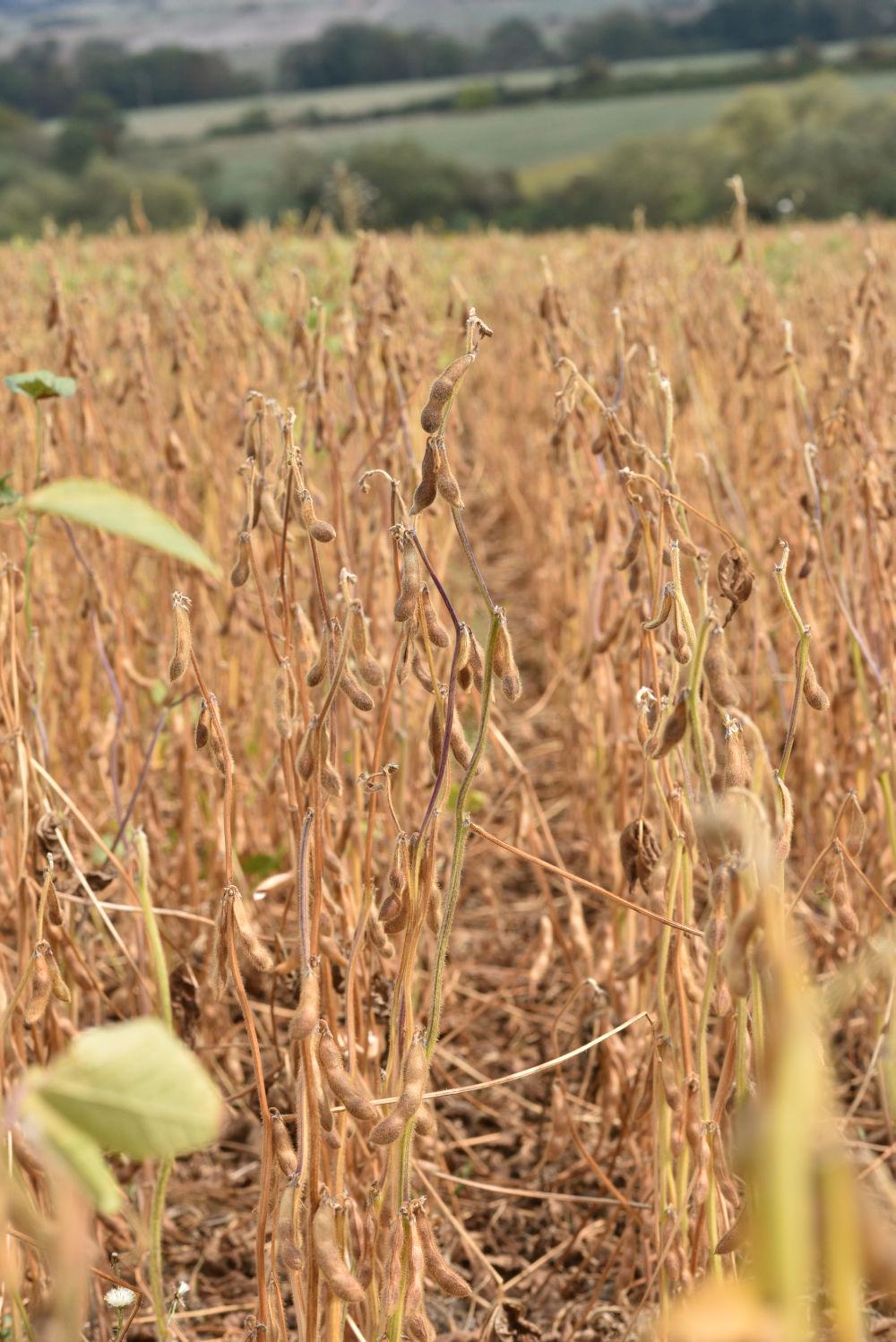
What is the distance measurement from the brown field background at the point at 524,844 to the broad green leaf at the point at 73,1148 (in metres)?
0.13

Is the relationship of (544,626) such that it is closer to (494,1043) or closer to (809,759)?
(809,759)

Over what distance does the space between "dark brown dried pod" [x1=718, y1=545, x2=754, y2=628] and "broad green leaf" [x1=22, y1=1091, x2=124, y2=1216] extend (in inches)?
27.7

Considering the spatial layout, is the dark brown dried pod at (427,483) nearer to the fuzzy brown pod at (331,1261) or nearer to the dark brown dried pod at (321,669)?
the dark brown dried pod at (321,669)

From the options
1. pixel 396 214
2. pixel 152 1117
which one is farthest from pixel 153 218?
pixel 152 1117

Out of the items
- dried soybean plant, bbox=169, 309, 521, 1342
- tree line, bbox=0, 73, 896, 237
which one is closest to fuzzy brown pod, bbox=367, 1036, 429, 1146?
dried soybean plant, bbox=169, 309, 521, 1342

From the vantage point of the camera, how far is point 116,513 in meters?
0.37

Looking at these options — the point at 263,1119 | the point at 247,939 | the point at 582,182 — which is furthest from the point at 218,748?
the point at 582,182

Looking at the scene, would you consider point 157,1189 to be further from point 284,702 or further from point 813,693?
point 813,693

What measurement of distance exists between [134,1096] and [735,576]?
28.8 inches

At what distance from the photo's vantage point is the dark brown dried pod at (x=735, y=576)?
3.06ft

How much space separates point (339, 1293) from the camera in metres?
0.73

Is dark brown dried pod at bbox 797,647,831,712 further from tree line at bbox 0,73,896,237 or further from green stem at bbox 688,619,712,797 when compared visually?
tree line at bbox 0,73,896,237

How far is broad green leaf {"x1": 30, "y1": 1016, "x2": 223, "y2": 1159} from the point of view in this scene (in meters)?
0.30

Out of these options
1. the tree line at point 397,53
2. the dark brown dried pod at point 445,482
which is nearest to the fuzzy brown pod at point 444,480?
the dark brown dried pod at point 445,482
